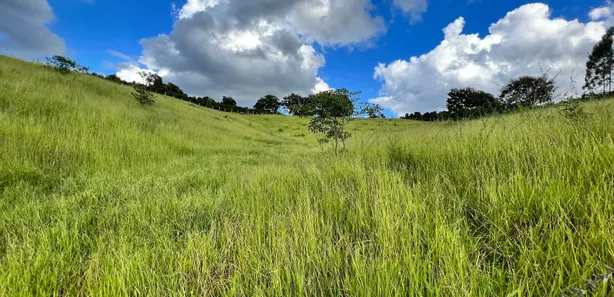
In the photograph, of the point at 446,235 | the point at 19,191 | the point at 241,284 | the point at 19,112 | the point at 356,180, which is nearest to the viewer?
the point at 241,284

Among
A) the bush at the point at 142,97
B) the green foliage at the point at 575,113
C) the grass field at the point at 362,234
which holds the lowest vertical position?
the grass field at the point at 362,234

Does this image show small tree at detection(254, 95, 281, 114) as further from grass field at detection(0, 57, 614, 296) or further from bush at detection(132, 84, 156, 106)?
grass field at detection(0, 57, 614, 296)

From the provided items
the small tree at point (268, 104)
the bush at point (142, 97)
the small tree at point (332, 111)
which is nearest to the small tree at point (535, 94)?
the small tree at point (332, 111)

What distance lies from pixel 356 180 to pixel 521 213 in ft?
5.31

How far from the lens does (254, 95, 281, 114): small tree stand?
3947 inches

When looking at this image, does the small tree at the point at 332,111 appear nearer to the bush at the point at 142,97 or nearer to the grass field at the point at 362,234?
the grass field at the point at 362,234

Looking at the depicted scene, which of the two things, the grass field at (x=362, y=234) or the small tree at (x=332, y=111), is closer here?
the grass field at (x=362, y=234)

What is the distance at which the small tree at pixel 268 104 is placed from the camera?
10025cm

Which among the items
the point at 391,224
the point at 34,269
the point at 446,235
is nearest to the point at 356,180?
the point at 391,224

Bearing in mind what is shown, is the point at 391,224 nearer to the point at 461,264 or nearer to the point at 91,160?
the point at 461,264

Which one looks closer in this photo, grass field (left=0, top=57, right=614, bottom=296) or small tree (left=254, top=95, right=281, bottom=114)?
grass field (left=0, top=57, right=614, bottom=296)

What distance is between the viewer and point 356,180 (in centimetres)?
308

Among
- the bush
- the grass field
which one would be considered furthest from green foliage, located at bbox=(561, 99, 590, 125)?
the bush

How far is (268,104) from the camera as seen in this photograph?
330ft
